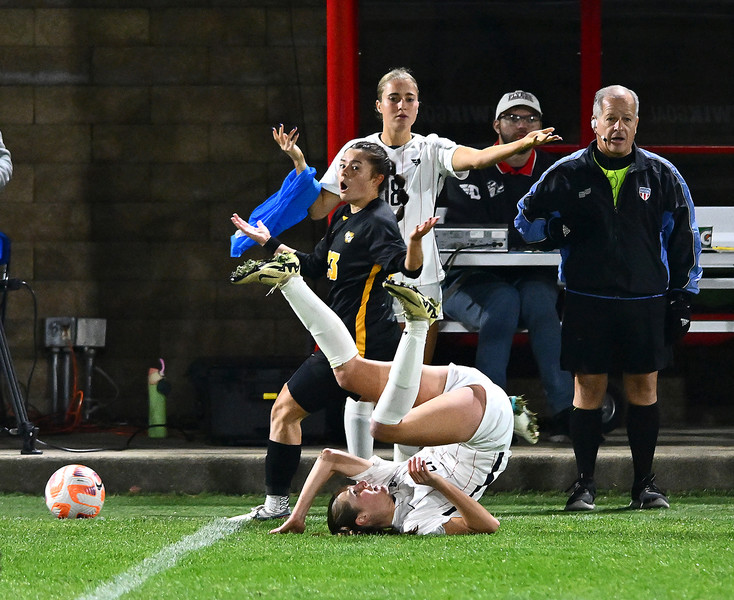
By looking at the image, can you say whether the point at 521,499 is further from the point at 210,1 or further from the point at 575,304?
the point at 210,1

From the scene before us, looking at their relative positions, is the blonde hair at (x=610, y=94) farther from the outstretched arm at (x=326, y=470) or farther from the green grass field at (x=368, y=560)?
the outstretched arm at (x=326, y=470)

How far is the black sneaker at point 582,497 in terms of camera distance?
5.07m

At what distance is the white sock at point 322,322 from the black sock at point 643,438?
139 cm

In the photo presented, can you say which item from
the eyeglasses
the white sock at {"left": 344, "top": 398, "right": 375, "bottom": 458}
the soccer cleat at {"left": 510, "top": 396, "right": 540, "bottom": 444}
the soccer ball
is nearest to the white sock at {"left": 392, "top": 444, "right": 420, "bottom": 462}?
the white sock at {"left": 344, "top": 398, "right": 375, "bottom": 458}

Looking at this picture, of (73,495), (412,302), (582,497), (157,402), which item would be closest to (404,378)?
(412,302)

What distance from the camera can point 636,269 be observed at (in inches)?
200

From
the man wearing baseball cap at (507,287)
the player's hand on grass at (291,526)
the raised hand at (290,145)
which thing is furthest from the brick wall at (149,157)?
the player's hand on grass at (291,526)

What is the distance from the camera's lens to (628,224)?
5.09 meters

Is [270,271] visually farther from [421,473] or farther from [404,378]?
[421,473]

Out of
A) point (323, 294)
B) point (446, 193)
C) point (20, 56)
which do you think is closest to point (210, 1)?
point (20, 56)

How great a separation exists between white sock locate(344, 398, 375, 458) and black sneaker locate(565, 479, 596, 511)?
85 cm

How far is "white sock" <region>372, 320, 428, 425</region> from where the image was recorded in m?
4.25

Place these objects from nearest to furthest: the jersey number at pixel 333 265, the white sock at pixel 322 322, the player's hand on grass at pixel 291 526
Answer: the player's hand on grass at pixel 291 526 → the white sock at pixel 322 322 → the jersey number at pixel 333 265

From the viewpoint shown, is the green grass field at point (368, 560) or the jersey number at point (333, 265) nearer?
the green grass field at point (368, 560)
